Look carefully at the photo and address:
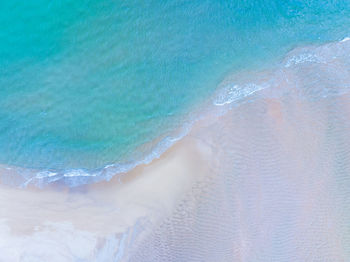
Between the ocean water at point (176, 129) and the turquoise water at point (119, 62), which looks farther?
the turquoise water at point (119, 62)

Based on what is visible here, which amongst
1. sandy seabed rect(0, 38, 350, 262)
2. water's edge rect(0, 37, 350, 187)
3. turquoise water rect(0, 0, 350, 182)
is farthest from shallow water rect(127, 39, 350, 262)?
turquoise water rect(0, 0, 350, 182)

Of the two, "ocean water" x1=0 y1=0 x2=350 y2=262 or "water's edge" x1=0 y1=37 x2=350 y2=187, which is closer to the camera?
"ocean water" x1=0 y1=0 x2=350 y2=262

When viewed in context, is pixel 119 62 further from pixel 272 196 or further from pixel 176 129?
pixel 272 196

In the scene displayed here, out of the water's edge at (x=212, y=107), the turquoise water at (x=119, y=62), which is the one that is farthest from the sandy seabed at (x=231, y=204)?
the turquoise water at (x=119, y=62)

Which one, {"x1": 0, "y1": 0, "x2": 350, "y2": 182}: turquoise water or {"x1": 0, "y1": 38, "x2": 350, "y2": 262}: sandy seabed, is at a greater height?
{"x1": 0, "y1": 0, "x2": 350, "y2": 182}: turquoise water

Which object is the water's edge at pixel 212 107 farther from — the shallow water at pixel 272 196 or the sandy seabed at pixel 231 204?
the shallow water at pixel 272 196

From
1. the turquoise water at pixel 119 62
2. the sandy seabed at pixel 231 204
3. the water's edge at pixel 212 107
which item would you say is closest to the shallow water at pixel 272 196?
the sandy seabed at pixel 231 204

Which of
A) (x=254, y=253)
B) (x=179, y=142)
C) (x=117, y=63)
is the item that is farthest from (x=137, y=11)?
(x=254, y=253)

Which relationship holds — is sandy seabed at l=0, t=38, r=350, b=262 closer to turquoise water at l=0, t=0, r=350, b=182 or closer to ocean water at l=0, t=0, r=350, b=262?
ocean water at l=0, t=0, r=350, b=262

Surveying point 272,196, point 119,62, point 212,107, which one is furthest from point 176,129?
point 272,196

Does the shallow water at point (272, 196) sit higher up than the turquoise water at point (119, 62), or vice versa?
the turquoise water at point (119, 62)
